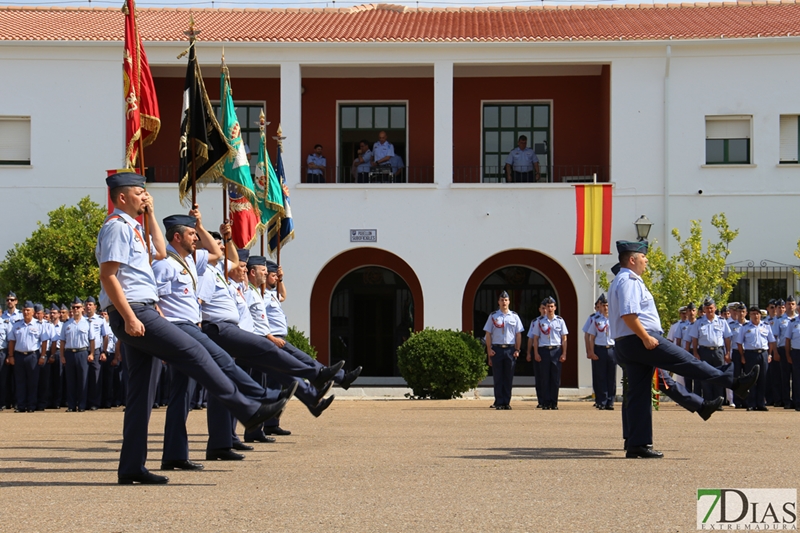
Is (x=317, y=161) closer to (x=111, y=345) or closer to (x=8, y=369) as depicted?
(x=111, y=345)

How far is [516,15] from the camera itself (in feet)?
105

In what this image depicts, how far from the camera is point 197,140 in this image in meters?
12.6

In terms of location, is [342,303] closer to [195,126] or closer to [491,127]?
[491,127]

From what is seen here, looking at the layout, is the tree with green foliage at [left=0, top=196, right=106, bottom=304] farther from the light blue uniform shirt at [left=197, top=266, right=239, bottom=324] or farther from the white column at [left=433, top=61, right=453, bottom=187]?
the light blue uniform shirt at [left=197, top=266, right=239, bottom=324]

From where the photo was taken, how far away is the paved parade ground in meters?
6.34

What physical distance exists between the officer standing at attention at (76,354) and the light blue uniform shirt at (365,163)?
9.40 metres

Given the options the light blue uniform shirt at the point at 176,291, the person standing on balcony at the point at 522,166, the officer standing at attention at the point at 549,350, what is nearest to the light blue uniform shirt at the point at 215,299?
the light blue uniform shirt at the point at 176,291

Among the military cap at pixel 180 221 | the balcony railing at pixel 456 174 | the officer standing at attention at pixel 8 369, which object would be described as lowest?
the officer standing at attention at pixel 8 369

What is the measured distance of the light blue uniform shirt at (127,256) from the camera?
7.83m

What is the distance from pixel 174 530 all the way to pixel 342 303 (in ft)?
77.9

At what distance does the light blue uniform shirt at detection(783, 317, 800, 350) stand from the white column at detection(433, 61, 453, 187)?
9.25 metres

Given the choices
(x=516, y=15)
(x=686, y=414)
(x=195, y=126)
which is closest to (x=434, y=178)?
(x=516, y=15)

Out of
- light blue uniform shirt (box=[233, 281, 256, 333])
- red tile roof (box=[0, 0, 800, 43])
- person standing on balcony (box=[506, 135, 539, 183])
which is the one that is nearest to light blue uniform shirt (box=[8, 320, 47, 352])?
red tile roof (box=[0, 0, 800, 43])

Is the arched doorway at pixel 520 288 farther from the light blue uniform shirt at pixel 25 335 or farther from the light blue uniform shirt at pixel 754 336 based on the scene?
the light blue uniform shirt at pixel 25 335
